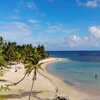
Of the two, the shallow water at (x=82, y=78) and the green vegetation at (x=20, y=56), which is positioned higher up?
the green vegetation at (x=20, y=56)

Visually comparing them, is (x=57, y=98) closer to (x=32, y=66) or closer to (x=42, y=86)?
(x=32, y=66)

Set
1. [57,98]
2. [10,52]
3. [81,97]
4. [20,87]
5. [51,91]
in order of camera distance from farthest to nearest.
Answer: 1. [10,52]
2. [20,87]
3. [51,91]
4. [81,97]
5. [57,98]

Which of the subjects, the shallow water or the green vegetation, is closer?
the green vegetation

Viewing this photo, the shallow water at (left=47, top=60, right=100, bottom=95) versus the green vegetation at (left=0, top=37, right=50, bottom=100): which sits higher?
the green vegetation at (left=0, top=37, right=50, bottom=100)

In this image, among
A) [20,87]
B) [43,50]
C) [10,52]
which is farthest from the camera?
[43,50]

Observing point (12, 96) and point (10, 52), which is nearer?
point (12, 96)

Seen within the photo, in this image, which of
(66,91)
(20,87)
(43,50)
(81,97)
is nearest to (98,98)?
(81,97)

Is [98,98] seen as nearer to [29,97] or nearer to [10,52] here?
[29,97]

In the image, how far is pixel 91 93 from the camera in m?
57.3

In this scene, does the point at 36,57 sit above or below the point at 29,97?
above

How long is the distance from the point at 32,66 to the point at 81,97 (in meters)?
12.4

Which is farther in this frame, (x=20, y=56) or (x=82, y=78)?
(x=20, y=56)

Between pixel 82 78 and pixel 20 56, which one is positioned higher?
pixel 20 56

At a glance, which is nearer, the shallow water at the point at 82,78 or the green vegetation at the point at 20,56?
the green vegetation at the point at 20,56
